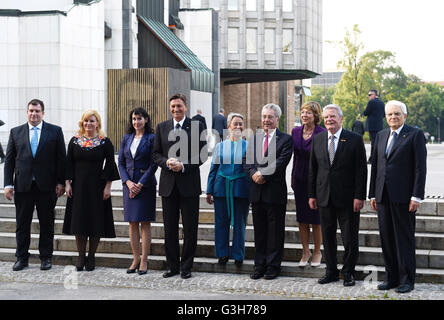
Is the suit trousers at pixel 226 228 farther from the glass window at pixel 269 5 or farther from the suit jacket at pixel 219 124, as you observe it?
the glass window at pixel 269 5

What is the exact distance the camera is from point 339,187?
759 cm

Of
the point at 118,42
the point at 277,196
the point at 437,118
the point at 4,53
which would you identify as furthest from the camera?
the point at 437,118

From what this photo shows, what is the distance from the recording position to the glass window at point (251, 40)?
A: 155 feet

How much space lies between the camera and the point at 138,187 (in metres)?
8.36

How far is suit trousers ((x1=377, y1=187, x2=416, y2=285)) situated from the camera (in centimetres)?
728

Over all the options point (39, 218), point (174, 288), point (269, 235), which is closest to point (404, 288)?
point (269, 235)

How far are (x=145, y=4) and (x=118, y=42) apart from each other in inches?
133

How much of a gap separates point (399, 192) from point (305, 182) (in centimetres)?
132

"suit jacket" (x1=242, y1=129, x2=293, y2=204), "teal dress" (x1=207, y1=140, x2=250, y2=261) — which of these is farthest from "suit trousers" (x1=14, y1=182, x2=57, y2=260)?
"suit jacket" (x1=242, y1=129, x2=293, y2=204)

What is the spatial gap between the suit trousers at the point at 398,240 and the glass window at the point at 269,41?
40.5 m

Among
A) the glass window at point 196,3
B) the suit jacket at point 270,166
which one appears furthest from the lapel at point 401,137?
the glass window at point 196,3

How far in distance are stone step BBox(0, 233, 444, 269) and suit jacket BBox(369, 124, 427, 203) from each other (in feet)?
3.81
